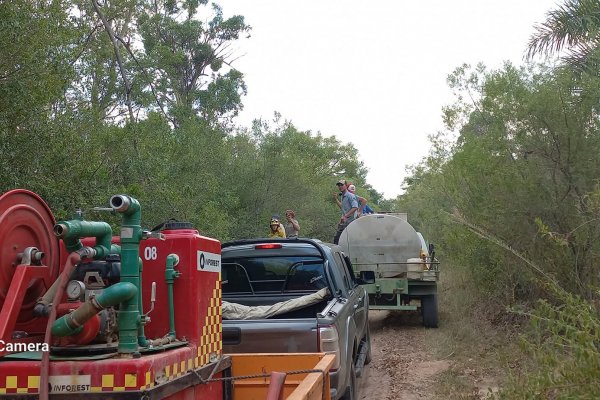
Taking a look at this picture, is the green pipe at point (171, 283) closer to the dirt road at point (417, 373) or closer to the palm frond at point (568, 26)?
the dirt road at point (417, 373)

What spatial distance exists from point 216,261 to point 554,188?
6116 millimetres

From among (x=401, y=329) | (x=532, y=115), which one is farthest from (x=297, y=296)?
(x=401, y=329)

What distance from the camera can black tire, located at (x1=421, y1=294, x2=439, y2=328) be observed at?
12820 millimetres

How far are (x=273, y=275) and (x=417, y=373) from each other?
3148 mm

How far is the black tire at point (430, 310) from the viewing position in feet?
42.1

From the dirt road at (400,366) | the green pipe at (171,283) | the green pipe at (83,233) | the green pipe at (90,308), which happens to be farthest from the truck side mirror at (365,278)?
the green pipe at (90,308)

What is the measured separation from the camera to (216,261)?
4.27 m

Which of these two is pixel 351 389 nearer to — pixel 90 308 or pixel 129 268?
pixel 129 268

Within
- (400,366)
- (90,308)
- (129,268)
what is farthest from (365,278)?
(90,308)

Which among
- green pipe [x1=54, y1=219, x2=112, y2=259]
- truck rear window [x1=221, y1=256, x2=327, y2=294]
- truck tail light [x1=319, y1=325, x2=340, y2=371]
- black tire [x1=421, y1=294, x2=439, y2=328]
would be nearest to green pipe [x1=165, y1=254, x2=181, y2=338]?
green pipe [x1=54, y1=219, x2=112, y2=259]

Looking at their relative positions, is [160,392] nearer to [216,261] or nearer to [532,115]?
[216,261]

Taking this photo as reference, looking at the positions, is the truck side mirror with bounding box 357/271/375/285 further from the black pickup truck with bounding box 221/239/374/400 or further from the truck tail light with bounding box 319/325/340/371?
the truck tail light with bounding box 319/325/340/371

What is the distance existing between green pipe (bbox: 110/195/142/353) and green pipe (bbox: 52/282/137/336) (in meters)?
0.10

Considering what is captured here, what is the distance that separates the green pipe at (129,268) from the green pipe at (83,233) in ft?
0.70
